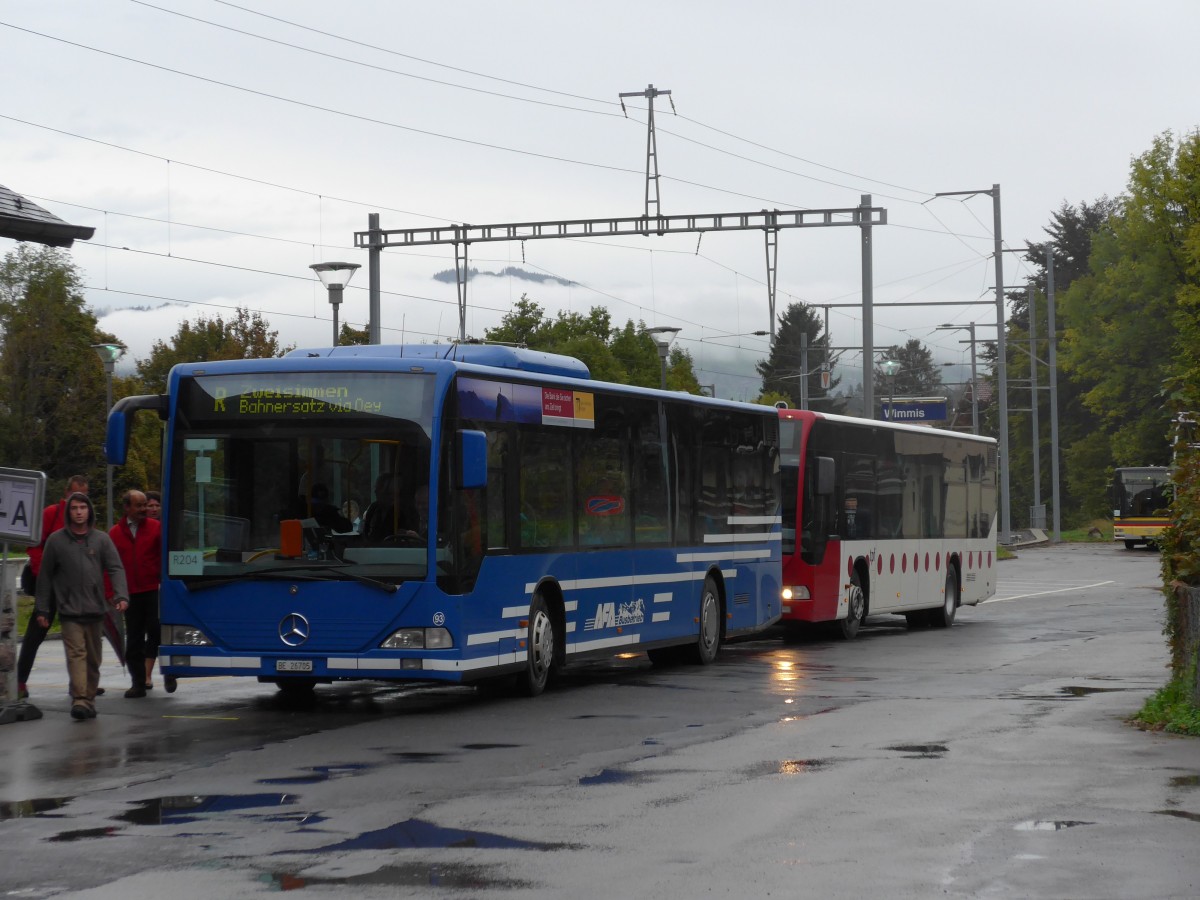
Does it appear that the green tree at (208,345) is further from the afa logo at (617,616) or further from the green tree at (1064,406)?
the afa logo at (617,616)

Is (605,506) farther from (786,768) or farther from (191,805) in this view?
(191,805)

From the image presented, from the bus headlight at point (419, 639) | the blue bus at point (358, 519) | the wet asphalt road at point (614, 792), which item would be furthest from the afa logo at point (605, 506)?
the bus headlight at point (419, 639)

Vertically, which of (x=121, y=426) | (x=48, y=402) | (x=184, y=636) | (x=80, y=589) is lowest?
(x=184, y=636)

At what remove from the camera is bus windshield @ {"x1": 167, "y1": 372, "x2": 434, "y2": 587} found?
14.4 meters

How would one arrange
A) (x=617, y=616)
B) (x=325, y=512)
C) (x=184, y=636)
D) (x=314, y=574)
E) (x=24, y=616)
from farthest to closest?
(x=24, y=616) → (x=617, y=616) → (x=184, y=636) → (x=325, y=512) → (x=314, y=574)

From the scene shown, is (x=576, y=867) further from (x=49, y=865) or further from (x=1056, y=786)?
(x=1056, y=786)

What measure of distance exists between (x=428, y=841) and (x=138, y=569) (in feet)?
27.9

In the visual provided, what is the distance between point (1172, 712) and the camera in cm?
1309

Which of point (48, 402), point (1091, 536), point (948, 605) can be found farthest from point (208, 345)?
point (948, 605)

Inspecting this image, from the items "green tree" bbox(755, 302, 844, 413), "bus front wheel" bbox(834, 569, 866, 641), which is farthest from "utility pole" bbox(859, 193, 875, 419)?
"green tree" bbox(755, 302, 844, 413)

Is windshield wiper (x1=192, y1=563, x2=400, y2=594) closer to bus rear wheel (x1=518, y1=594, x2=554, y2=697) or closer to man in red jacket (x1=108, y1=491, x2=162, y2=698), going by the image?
bus rear wheel (x1=518, y1=594, x2=554, y2=697)

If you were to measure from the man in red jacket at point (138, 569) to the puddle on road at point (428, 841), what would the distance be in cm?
801

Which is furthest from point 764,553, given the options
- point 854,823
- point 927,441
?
point 854,823

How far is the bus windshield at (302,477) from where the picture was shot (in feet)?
47.1
